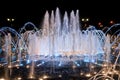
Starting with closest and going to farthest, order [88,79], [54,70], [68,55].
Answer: [88,79] → [54,70] → [68,55]

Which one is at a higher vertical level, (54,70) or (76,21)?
(76,21)

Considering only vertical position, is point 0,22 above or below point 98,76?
above

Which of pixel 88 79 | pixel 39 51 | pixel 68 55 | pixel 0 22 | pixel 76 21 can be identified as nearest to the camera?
pixel 88 79

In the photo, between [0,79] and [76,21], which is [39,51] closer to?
[76,21]

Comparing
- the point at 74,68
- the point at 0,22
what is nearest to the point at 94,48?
the point at 74,68

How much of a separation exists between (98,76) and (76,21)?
1492 centimetres

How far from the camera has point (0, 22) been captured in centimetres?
4934

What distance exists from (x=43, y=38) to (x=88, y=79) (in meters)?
14.2

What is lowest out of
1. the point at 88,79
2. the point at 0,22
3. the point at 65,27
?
the point at 88,79

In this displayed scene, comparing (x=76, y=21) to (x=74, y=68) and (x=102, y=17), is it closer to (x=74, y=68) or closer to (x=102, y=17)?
(x=74, y=68)

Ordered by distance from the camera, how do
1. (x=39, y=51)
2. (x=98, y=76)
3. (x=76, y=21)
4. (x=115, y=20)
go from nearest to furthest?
(x=98, y=76) → (x=39, y=51) → (x=76, y=21) → (x=115, y=20)

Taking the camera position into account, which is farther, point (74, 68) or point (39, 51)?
point (39, 51)

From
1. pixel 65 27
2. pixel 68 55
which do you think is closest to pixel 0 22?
pixel 65 27

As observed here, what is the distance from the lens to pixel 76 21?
27531mm
